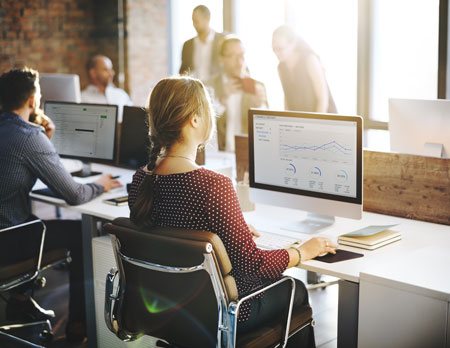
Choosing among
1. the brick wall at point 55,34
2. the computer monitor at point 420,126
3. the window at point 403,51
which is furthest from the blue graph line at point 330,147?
the brick wall at point 55,34

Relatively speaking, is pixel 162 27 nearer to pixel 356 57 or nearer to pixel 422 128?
pixel 356 57

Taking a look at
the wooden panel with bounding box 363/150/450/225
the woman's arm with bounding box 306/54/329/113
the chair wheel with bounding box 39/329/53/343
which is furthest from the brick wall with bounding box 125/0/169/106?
the wooden panel with bounding box 363/150/450/225

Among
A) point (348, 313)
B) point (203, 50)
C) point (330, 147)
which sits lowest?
point (348, 313)

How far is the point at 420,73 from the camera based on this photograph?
197 inches

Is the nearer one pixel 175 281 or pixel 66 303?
pixel 175 281

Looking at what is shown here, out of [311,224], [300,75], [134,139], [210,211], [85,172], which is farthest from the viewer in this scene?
[300,75]

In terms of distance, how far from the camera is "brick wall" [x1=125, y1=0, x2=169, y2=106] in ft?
21.0

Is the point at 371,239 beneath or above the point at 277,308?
above

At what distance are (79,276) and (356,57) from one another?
3338 mm

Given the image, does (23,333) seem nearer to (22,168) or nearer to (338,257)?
(22,168)

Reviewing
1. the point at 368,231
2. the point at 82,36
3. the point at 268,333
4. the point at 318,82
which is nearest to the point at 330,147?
the point at 368,231

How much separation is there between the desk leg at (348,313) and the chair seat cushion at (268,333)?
142mm

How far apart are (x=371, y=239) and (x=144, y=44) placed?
4.78 m

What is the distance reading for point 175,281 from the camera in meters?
1.85
